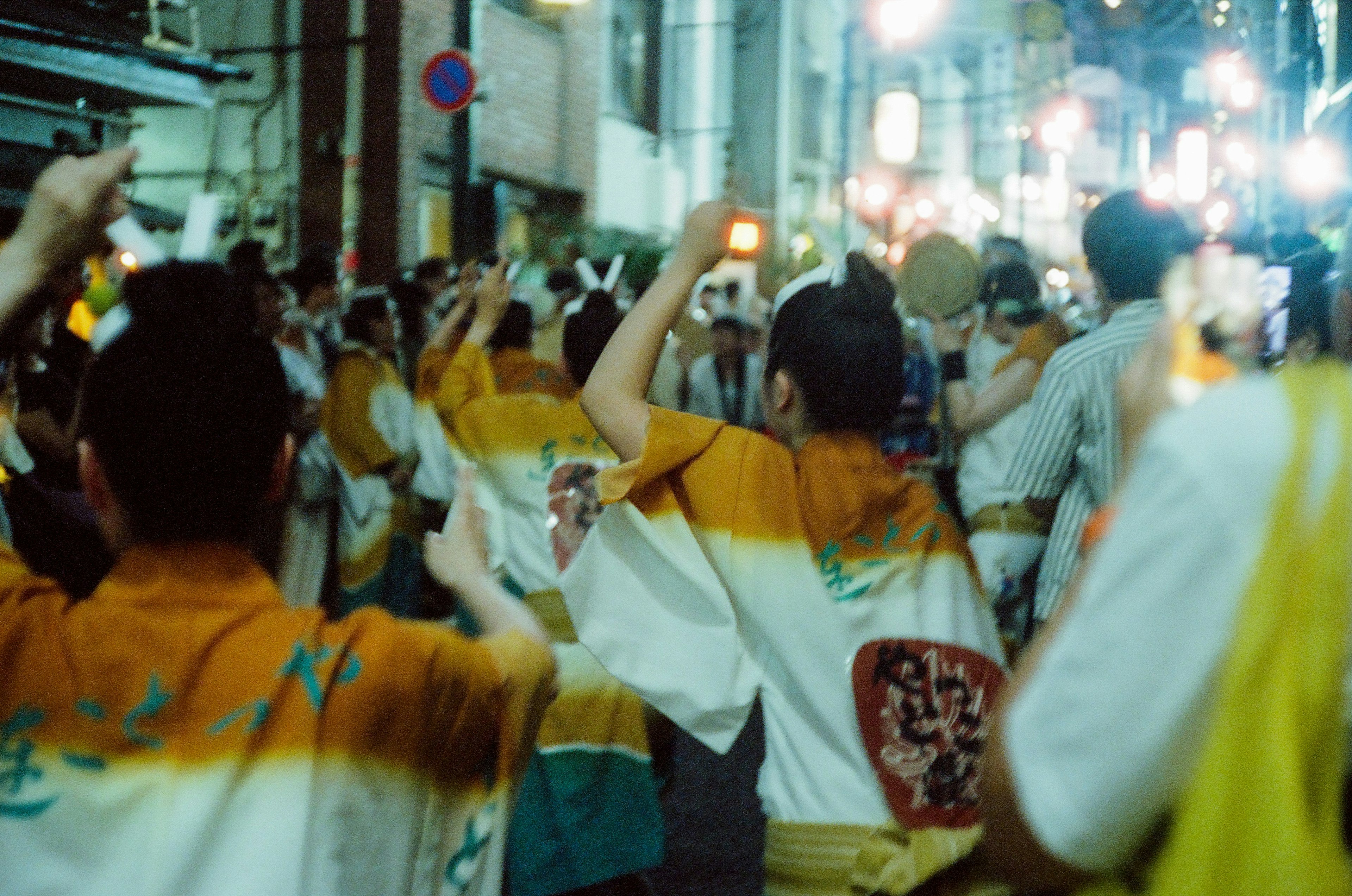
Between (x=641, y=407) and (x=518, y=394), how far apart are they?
103 inches

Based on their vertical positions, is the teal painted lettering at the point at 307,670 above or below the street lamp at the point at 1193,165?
below

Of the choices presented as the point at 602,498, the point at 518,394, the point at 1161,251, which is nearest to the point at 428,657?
the point at 602,498

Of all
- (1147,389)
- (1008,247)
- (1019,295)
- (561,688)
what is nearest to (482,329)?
(561,688)

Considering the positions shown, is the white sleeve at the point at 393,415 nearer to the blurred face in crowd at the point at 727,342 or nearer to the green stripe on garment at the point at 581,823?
the green stripe on garment at the point at 581,823

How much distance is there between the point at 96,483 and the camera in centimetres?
192

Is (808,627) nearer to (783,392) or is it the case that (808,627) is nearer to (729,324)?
(783,392)

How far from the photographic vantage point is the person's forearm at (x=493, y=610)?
210cm

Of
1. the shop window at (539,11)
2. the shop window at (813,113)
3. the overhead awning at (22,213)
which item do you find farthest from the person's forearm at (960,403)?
the shop window at (813,113)

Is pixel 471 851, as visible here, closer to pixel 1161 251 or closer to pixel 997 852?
pixel 997 852

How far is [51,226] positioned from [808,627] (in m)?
1.42

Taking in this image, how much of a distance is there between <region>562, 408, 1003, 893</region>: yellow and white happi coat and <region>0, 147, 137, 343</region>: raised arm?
104 centimetres

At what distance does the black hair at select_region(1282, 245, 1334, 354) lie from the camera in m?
3.35

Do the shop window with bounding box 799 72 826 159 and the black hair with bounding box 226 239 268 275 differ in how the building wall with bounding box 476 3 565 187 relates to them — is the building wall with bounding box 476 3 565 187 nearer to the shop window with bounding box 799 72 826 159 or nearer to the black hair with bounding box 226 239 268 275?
the black hair with bounding box 226 239 268 275

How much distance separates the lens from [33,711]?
5.82 feet
